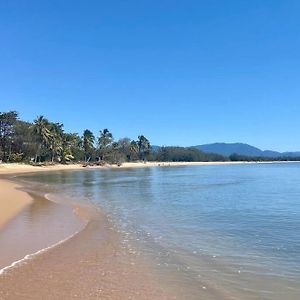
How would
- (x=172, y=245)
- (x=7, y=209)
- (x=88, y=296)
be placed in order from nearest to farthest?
(x=88, y=296) → (x=172, y=245) → (x=7, y=209)

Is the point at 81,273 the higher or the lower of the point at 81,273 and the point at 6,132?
the lower

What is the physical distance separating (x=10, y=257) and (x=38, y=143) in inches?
3765

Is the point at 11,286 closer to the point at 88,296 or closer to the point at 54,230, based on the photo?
the point at 88,296

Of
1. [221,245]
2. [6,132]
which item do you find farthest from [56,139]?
[221,245]

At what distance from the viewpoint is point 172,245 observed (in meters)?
12.6

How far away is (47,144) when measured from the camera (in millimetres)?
104875

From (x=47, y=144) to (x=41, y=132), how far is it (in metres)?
4.94

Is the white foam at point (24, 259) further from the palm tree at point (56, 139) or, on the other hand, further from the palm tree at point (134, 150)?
the palm tree at point (134, 150)

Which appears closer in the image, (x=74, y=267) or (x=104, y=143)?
(x=74, y=267)

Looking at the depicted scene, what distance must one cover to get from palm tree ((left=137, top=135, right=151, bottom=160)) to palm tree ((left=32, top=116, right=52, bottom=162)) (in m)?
75.3

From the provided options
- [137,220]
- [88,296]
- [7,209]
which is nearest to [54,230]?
[137,220]

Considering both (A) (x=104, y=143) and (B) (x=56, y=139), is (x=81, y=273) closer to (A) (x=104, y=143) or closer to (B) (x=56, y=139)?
(B) (x=56, y=139)

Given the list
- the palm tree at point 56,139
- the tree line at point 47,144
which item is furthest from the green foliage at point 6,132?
the palm tree at point 56,139

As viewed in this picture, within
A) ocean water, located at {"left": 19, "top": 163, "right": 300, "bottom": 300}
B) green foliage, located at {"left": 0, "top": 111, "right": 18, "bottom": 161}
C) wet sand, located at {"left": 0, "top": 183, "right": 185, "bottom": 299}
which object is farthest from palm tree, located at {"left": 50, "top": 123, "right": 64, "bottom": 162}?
wet sand, located at {"left": 0, "top": 183, "right": 185, "bottom": 299}
